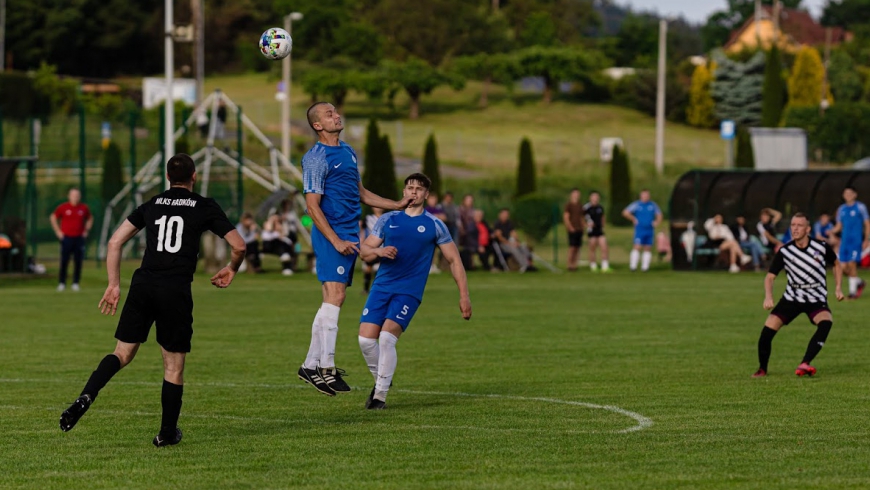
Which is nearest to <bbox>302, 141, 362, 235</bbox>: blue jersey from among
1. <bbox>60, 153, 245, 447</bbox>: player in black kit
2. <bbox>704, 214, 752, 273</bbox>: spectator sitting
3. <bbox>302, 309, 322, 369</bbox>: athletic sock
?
<bbox>302, 309, 322, 369</bbox>: athletic sock

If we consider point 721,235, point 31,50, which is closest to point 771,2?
point 31,50

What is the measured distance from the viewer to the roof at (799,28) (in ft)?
474

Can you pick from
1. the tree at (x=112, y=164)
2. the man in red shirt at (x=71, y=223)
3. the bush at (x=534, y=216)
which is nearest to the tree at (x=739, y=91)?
the bush at (x=534, y=216)

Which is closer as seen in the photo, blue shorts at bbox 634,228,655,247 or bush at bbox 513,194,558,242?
blue shorts at bbox 634,228,655,247

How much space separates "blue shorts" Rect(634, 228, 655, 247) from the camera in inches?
1395

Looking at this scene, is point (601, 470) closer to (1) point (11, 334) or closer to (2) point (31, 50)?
(1) point (11, 334)

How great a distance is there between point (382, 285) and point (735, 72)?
9469 cm

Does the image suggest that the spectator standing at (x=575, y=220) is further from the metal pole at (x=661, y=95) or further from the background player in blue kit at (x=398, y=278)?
the metal pole at (x=661, y=95)

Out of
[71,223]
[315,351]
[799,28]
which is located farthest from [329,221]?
[799,28]

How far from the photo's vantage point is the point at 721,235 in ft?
118

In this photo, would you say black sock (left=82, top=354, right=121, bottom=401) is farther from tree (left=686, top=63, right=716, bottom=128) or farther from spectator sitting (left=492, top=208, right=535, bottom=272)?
tree (left=686, top=63, right=716, bottom=128)

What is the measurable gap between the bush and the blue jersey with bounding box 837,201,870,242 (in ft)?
55.3

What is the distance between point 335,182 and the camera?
11555 mm

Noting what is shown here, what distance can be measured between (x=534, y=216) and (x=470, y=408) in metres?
31.5
